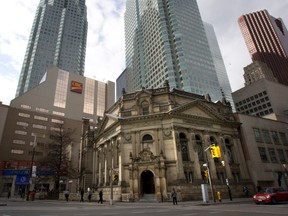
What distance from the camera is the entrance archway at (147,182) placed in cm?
3134

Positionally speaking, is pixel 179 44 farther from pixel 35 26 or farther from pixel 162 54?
Result: pixel 35 26

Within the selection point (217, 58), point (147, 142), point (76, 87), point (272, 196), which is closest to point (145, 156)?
point (147, 142)

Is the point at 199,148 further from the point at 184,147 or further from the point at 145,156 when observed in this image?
the point at 145,156

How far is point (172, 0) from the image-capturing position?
11025 cm

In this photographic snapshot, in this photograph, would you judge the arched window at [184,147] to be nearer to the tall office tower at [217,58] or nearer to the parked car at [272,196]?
the parked car at [272,196]

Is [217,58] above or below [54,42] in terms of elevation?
below

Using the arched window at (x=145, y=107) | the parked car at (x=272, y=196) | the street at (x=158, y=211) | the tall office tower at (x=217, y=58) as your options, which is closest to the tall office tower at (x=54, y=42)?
the tall office tower at (x=217, y=58)

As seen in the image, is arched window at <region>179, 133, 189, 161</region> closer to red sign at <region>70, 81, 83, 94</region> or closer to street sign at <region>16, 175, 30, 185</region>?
street sign at <region>16, 175, 30, 185</region>

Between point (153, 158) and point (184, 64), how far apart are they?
2791 inches

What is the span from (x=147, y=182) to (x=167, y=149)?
6126 millimetres

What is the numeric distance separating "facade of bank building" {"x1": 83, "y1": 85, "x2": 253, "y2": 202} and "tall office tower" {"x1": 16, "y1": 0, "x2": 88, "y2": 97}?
12077 cm

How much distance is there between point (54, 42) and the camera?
6058 inches

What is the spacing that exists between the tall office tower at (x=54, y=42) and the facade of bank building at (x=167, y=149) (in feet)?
396

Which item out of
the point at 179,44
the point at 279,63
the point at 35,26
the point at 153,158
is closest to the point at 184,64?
the point at 179,44
